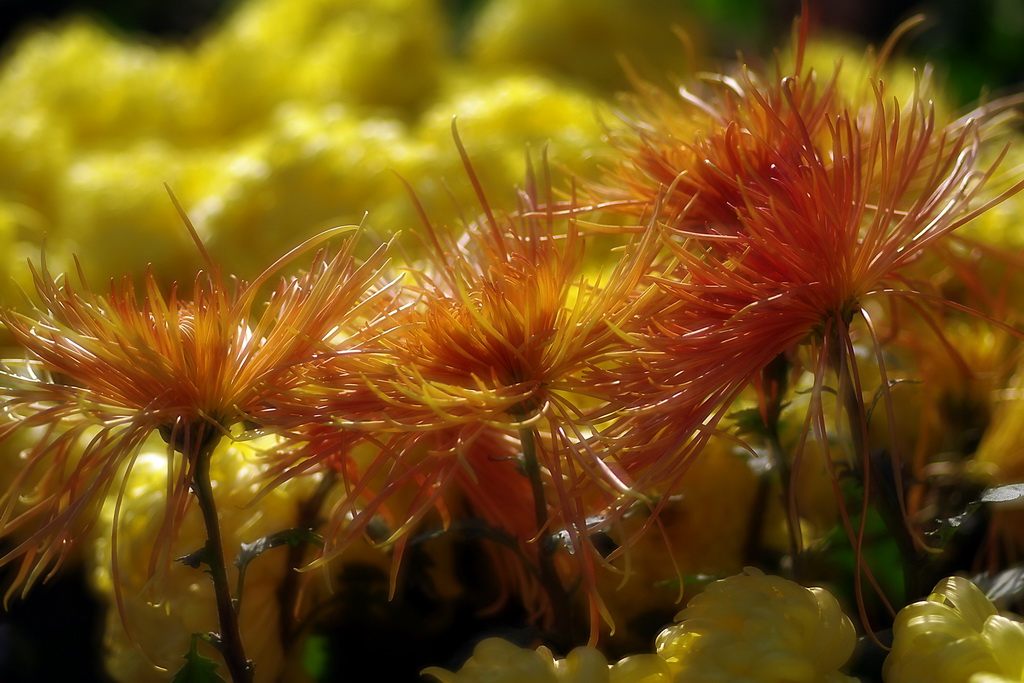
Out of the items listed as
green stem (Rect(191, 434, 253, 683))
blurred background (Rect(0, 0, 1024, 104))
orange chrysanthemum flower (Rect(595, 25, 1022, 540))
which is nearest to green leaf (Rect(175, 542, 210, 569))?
green stem (Rect(191, 434, 253, 683))

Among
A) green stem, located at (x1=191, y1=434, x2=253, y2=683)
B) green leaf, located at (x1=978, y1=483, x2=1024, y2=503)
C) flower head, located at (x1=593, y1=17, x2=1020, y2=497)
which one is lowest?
green leaf, located at (x1=978, y1=483, x2=1024, y2=503)

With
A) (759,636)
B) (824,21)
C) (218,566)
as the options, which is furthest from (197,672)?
(824,21)

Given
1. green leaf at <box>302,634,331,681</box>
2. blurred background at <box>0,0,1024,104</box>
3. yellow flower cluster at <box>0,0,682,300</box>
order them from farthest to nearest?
blurred background at <box>0,0,1024,104</box> → yellow flower cluster at <box>0,0,682,300</box> → green leaf at <box>302,634,331,681</box>

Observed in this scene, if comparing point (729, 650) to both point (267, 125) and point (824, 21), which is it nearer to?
point (267, 125)

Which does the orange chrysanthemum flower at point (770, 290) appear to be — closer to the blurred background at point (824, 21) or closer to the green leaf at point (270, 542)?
the green leaf at point (270, 542)

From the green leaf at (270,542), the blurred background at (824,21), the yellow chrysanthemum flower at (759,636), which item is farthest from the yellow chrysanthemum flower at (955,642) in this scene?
the blurred background at (824,21)

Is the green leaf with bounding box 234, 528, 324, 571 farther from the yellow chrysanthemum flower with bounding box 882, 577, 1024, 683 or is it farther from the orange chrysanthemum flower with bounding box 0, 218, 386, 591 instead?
→ the yellow chrysanthemum flower with bounding box 882, 577, 1024, 683

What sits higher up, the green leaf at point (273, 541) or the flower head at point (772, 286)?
the flower head at point (772, 286)
